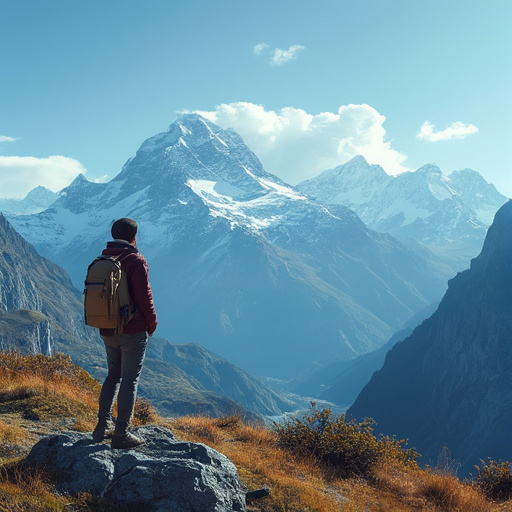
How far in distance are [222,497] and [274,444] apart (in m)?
5.86

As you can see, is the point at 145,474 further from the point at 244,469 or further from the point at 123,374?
the point at 244,469

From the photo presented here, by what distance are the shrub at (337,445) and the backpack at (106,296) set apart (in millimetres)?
6464

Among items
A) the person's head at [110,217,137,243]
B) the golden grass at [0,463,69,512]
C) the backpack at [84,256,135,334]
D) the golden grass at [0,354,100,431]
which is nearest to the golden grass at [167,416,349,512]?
the golden grass at [0,354,100,431]

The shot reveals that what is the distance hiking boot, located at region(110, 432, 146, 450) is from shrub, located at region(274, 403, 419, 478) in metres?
5.09

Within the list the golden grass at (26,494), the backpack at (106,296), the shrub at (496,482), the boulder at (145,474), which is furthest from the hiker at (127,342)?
the shrub at (496,482)

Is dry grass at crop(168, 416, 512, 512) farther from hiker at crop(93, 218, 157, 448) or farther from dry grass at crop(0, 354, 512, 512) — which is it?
hiker at crop(93, 218, 157, 448)

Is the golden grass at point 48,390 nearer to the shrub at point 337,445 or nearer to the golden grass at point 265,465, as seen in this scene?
the golden grass at point 265,465

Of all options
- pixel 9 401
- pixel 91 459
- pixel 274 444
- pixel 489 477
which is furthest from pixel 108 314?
pixel 489 477

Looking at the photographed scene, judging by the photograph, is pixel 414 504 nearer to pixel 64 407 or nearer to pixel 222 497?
pixel 222 497

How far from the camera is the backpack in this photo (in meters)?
8.48

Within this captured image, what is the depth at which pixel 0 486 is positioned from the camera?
7.27 meters

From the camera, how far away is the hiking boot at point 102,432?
913cm

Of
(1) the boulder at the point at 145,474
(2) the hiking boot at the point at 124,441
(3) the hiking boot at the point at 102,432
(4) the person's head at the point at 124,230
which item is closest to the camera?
(1) the boulder at the point at 145,474

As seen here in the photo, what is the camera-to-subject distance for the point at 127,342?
9039 mm
